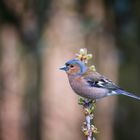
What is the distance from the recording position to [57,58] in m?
10.9

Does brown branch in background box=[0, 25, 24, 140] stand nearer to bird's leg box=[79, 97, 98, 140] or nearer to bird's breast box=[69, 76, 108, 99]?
bird's breast box=[69, 76, 108, 99]

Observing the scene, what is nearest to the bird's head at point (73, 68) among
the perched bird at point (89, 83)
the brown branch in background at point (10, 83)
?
the perched bird at point (89, 83)

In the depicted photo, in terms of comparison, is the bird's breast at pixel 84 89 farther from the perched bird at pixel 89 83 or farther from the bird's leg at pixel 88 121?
the bird's leg at pixel 88 121

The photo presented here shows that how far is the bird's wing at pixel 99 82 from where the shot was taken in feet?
16.5

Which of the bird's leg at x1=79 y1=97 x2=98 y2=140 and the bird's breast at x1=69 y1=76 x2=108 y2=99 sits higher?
the bird's breast at x1=69 y1=76 x2=108 y2=99

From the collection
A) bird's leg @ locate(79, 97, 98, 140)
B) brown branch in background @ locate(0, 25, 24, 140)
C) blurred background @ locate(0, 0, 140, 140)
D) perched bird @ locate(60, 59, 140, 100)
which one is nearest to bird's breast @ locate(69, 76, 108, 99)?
perched bird @ locate(60, 59, 140, 100)

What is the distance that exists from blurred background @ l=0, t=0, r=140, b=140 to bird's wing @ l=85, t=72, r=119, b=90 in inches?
Answer: 119

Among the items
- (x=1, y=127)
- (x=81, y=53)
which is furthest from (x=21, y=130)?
(x=81, y=53)

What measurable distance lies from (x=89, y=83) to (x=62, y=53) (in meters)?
4.98

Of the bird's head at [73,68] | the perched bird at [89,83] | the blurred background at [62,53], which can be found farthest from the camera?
the blurred background at [62,53]

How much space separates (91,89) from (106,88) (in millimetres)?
178

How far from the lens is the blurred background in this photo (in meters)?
8.34

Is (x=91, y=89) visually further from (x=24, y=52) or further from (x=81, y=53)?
(x=24, y=52)

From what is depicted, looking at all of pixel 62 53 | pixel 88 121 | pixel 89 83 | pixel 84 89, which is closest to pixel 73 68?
pixel 84 89
